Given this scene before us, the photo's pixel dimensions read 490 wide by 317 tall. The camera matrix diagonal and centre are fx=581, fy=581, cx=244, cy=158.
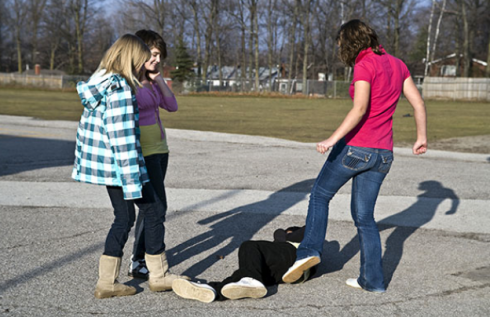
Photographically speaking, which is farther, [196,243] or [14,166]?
[14,166]

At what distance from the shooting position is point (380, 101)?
12.4 feet

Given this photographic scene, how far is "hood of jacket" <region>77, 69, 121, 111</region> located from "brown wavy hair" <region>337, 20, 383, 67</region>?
57.8 inches

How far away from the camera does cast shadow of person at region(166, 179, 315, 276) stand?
15.3 ft

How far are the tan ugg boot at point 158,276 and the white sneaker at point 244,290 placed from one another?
0.35 meters

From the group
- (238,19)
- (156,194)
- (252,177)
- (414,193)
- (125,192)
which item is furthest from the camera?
(238,19)

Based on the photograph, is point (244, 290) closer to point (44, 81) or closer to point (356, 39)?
Answer: point (356, 39)

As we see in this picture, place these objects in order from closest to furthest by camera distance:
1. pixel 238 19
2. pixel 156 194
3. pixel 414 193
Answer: pixel 156 194
pixel 414 193
pixel 238 19

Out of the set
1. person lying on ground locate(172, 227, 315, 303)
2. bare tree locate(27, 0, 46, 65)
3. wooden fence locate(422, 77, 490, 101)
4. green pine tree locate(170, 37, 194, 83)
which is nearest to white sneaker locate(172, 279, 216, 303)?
person lying on ground locate(172, 227, 315, 303)

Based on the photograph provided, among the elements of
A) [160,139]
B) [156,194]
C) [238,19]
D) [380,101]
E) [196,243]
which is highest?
[238,19]

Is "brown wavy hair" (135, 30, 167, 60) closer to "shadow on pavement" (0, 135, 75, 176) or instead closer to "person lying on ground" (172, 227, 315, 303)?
"person lying on ground" (172, 227, 315, 303)

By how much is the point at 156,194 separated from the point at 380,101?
1.57m

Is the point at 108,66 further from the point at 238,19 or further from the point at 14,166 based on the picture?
the point at 238,19

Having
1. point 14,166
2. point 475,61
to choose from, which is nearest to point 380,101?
point 14,166

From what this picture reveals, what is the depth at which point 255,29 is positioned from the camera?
68.1 m
